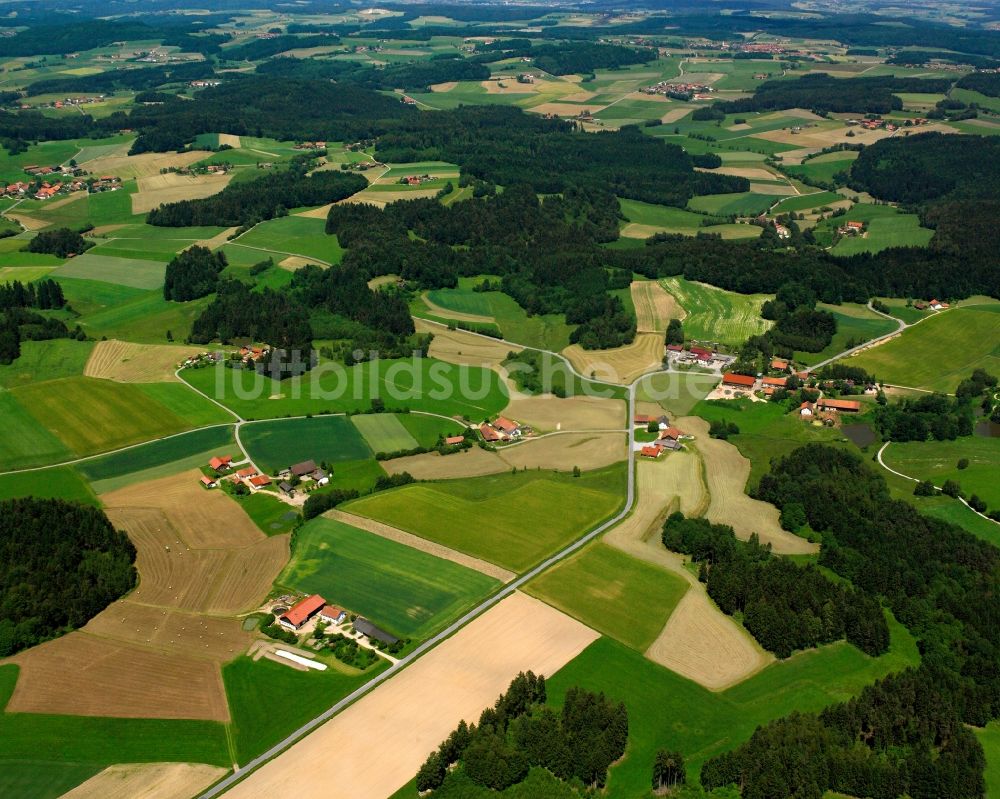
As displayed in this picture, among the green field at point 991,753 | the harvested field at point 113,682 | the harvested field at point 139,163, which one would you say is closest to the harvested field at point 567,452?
the harvested field at point 113,682

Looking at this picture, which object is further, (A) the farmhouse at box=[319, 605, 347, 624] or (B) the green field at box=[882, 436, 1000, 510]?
(B) the green field at box=[882, 436, 1000, 510]

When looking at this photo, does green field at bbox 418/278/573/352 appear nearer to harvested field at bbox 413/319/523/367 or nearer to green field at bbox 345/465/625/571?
harvested field at bbox 413/319/523/367

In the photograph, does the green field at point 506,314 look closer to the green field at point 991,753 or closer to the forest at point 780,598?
the forest at point 780,598

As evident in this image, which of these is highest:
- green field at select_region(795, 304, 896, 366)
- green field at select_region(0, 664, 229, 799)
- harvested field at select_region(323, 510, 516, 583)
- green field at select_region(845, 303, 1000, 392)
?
green field at select_region(0, 664, 229, 799)

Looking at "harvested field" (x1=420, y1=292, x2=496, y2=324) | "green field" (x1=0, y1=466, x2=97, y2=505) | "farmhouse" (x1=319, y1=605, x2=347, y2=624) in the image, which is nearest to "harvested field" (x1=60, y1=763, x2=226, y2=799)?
"farmhouse" (x1=319, y1=605, x2=347, y2=624)

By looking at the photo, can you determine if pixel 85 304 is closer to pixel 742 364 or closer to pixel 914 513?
pixel 742 364

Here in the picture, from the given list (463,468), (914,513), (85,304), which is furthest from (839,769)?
(85,304)

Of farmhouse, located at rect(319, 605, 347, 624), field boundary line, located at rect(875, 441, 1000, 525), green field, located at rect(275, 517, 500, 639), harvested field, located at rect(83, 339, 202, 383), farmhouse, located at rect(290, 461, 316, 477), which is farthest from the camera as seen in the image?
harvested field, located at rect(83, 339, 202, 383)
